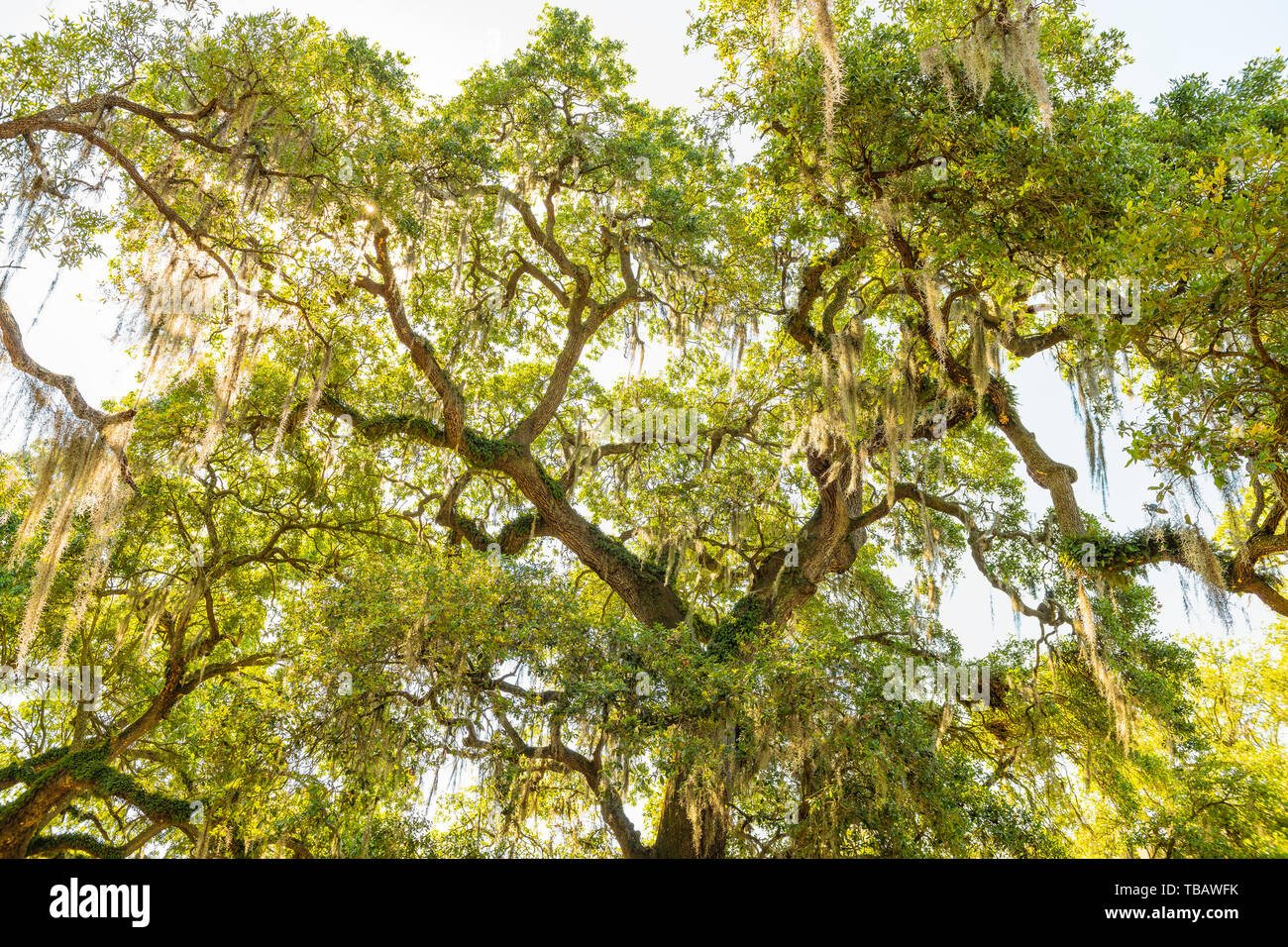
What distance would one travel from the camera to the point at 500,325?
1127 centimetres

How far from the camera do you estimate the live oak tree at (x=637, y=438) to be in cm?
561

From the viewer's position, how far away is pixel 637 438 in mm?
10555

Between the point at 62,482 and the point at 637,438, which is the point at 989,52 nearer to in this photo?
the point at 637,438

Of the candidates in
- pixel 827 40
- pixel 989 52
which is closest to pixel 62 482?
pixel 827 40

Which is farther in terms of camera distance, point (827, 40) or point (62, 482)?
point (62, 482)

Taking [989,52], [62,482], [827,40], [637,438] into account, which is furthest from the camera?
[637,438]

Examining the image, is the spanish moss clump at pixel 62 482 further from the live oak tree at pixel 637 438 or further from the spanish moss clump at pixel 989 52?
the spanish moss clump at pixel 989 52

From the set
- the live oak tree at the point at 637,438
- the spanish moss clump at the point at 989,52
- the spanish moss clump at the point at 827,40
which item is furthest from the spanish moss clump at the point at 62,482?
the spanish moss clump at the point at 989,52

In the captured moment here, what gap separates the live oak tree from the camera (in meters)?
5.61

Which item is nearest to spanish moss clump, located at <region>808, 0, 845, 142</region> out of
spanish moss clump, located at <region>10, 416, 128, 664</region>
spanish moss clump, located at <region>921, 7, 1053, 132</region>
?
spanish moss clump, located at <region>921, 7, 1053, 132</region>

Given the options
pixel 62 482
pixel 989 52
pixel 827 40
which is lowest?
pixel 62 482

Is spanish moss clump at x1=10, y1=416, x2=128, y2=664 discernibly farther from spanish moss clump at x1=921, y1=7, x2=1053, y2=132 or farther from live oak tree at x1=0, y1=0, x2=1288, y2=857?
spanish moss clump at x1=921, y1=7, x2=1053, y2=132
